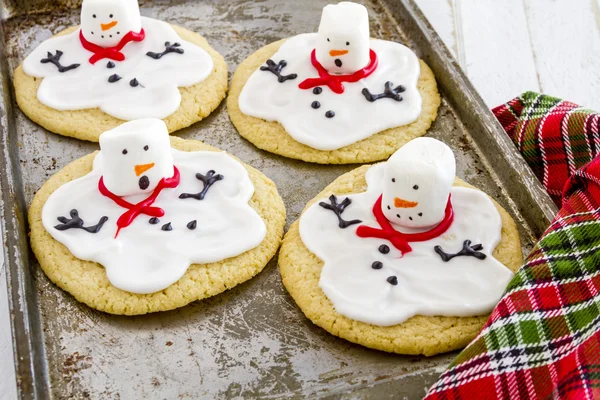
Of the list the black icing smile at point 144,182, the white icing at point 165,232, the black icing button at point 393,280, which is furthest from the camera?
the black icing smile at point 144,182

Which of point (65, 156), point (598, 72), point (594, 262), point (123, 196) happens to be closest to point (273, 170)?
point (123, 196)

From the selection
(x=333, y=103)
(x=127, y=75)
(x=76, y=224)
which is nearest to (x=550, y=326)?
(x=333, y=103)

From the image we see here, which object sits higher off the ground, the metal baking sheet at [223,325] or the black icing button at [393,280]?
the black icing button at [393,280]

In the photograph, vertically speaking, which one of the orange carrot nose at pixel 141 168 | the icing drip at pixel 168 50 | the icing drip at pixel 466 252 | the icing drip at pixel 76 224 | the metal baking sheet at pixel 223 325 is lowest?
the metal baking sheet at pixel 223 325

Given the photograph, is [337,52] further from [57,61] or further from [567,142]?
[57,61]

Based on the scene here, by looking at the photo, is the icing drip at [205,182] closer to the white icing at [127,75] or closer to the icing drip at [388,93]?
the white icing at [127,75]

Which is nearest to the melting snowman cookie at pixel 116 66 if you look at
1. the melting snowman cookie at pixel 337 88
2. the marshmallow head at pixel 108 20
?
the marshmallow head at pixel 108 20
